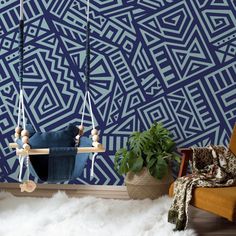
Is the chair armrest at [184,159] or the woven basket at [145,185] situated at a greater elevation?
the chair armrest at [184,159]

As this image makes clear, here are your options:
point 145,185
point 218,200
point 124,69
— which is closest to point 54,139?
point 218,200

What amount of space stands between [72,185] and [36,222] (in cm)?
124

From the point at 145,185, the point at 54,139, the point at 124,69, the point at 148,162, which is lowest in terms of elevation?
the point at 145,185

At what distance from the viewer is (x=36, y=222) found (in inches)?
131

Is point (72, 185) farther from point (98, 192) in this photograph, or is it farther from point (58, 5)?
point (58, 5)

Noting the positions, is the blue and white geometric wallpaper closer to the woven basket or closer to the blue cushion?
the woven basket

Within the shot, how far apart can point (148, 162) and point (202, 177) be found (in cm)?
84

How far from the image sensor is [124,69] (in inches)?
178

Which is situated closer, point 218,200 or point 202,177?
point 218,200

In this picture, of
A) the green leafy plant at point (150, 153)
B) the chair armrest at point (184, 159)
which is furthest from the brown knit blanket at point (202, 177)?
the green leafy plant at point (150, 153)

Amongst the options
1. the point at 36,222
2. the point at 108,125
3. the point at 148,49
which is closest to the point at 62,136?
the point at 36,222

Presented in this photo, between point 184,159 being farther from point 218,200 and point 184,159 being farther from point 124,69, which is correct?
point 124,69

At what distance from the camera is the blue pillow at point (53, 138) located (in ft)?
10.4

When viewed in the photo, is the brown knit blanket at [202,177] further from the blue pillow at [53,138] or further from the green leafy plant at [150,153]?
the blue pillow at [53,138]
